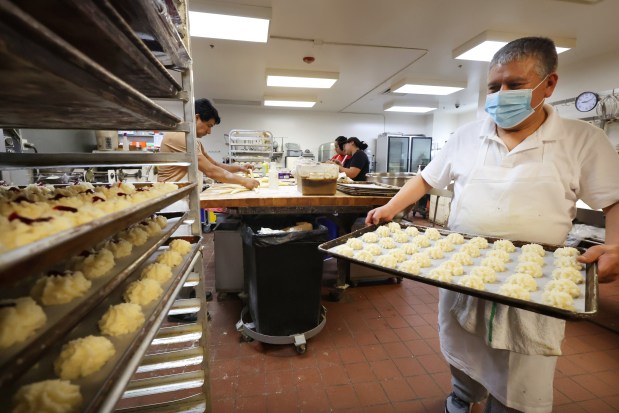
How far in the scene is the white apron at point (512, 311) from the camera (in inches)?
44.4

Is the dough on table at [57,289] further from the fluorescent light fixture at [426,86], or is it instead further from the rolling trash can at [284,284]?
the fluorescent light fixture at [426,86]

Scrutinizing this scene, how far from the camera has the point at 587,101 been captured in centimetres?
450

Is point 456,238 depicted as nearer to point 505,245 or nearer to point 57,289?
point 505,245

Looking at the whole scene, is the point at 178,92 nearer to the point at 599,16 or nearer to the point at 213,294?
the point at 213,294

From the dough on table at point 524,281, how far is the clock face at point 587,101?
524 centimetres

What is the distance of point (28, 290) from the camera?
0.82 meters

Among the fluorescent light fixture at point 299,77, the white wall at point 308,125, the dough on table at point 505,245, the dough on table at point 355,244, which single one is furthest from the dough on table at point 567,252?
the white wall at point 308,125

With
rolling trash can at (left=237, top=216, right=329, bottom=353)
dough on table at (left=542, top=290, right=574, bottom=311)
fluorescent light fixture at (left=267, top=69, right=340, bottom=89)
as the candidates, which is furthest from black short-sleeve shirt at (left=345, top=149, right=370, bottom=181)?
dough on table at (left=542, top=290, right=574, bottom=311)

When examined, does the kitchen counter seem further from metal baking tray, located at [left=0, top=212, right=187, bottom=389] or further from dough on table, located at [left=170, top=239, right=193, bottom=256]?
metal baking tray, located at [left=0, top=212, right=187, bottom=389]

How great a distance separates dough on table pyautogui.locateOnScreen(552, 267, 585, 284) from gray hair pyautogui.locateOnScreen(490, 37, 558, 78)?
2.68ft

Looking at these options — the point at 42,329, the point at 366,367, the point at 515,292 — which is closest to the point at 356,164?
the point at 366,367

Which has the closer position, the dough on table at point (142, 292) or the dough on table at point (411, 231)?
the dough on table at point (142, 292)

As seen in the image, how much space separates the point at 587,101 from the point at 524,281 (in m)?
5.37

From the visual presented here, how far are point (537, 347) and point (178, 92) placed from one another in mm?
1803
